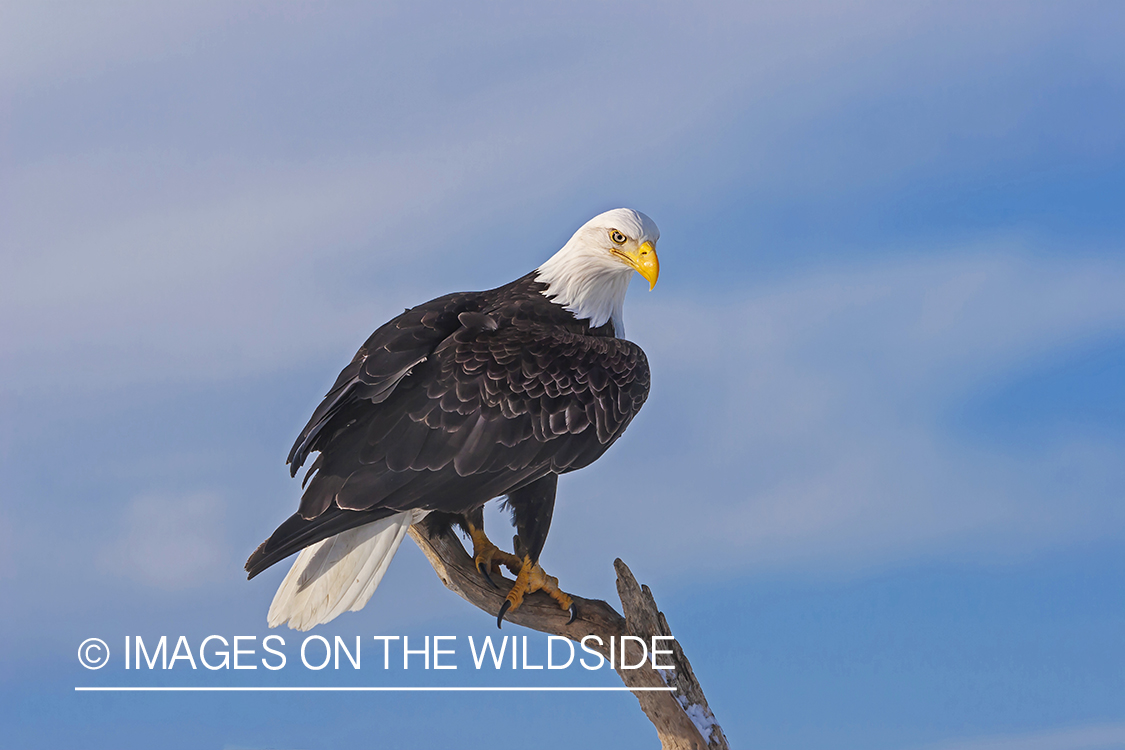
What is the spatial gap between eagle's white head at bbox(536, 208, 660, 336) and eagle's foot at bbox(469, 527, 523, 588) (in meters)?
1.47

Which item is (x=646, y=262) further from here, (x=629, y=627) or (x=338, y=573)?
(x=338, y=573)

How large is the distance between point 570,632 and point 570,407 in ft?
4.82

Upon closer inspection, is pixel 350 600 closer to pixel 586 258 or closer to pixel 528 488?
pixel 528 488

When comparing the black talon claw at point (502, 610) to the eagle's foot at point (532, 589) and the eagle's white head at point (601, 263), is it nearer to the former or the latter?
the eagle's foot at point (532, 589)

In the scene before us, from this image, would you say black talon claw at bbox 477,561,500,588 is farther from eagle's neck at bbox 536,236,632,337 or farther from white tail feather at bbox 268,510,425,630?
eagle's neck at bbox 536,236,632,337

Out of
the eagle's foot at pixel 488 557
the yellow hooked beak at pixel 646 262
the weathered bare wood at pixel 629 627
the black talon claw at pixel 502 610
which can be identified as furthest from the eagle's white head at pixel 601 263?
the black talon claw at pixel 502 610

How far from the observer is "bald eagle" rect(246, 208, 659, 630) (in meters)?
5.77

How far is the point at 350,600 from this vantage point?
19.6 ft

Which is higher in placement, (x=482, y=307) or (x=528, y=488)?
(x=482, y=307)

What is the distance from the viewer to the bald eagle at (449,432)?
5.77 m

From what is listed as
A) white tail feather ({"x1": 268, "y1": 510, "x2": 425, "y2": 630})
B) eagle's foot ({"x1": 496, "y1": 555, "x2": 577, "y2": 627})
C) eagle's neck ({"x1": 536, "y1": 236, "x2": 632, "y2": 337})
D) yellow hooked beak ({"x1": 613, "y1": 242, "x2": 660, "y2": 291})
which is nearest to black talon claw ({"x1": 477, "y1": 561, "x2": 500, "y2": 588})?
eagle's foot ({"x1": 496, "y1": 555, "x2": 577, "y2": 627})

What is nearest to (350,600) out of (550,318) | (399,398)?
(399,398)

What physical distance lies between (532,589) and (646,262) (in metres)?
2.06

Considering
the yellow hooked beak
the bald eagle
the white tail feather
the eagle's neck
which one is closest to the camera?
the bald eagle
